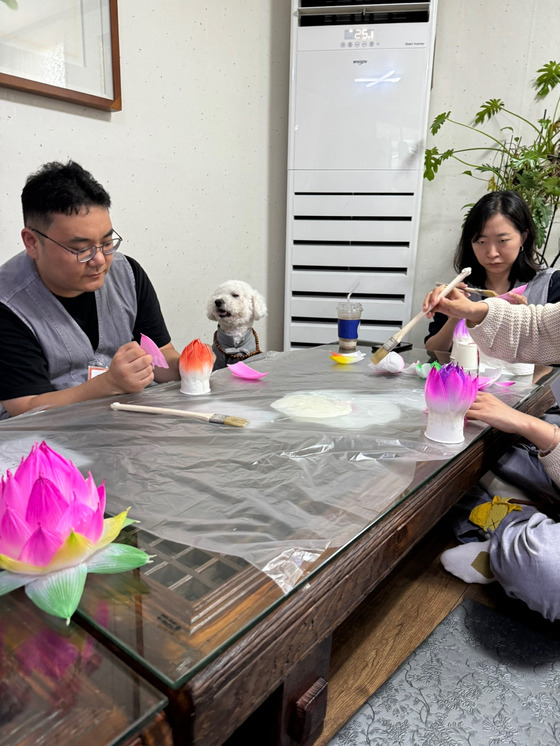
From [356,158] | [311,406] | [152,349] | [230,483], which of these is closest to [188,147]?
[356,158]

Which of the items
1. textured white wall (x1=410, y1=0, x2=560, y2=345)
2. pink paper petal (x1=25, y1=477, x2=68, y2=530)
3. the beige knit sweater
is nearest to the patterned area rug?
the beige knit sweater

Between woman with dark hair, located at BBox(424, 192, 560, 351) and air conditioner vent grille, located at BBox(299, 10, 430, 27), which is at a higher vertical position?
air conditioner vent grille, located at BBox(299, 10, 430, 27)

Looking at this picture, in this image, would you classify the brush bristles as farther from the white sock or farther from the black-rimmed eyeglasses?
the white sock

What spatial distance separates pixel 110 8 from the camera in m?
2.06

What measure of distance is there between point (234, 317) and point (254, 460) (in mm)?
1589

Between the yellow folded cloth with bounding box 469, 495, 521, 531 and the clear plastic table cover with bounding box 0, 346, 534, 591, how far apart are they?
0.98 ft

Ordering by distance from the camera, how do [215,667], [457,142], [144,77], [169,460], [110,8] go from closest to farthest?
1. [215,667]
2. [169,460]
3. [110,8]
4. [144,77]
5. [457,142]

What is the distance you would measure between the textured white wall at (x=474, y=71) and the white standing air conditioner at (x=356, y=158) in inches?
14.6

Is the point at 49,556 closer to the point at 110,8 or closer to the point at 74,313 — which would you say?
the point at 74,313

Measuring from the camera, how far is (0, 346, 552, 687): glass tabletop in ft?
1.56

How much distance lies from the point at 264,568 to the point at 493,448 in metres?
0.63

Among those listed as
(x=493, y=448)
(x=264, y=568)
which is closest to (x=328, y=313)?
(x=493, y=448)

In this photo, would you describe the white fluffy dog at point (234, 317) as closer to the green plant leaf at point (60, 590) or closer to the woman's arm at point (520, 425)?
the woman's arm at point (520, 425)

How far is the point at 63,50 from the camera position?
1.93 m
